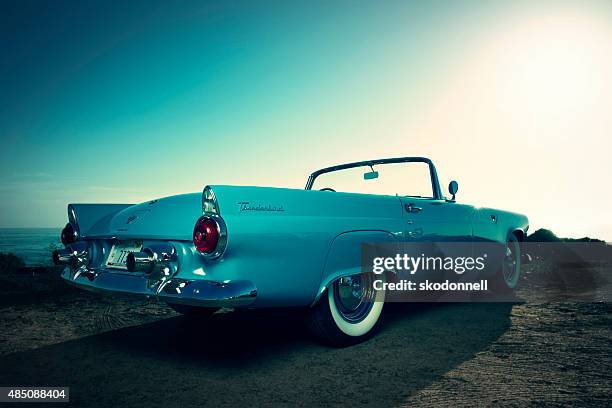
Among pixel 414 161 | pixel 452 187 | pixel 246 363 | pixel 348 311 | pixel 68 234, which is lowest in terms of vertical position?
pixel 246 363

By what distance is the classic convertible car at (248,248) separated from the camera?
2512mm

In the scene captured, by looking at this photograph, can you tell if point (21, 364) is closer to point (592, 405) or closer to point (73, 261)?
point (73, 261)

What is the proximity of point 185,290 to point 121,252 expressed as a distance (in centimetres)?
79

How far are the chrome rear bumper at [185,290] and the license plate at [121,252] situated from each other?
0.28 ft

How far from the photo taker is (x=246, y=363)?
9.64 ft

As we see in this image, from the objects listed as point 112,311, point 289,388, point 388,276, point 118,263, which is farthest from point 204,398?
point 112,311

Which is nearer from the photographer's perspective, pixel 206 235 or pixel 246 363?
pixel 206 235

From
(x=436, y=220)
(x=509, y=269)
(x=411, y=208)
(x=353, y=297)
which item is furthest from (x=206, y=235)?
(x=509, y=269)

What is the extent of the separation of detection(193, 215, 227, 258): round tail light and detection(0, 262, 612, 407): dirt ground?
78 cm

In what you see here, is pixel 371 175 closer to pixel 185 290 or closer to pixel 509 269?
pixel 509 269

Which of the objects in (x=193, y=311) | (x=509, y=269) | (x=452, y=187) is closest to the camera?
(x=193, y=311)

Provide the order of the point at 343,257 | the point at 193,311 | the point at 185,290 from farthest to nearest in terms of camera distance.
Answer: the point at 193,311, the point at 343,257, the point at 185,290

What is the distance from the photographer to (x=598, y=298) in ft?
16.8

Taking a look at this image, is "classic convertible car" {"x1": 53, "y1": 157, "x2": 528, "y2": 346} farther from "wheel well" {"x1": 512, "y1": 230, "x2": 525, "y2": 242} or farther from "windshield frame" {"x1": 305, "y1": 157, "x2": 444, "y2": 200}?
"wheel well" {"x1": 512, "y1": 230, "x2": 525, "y2": 242}
